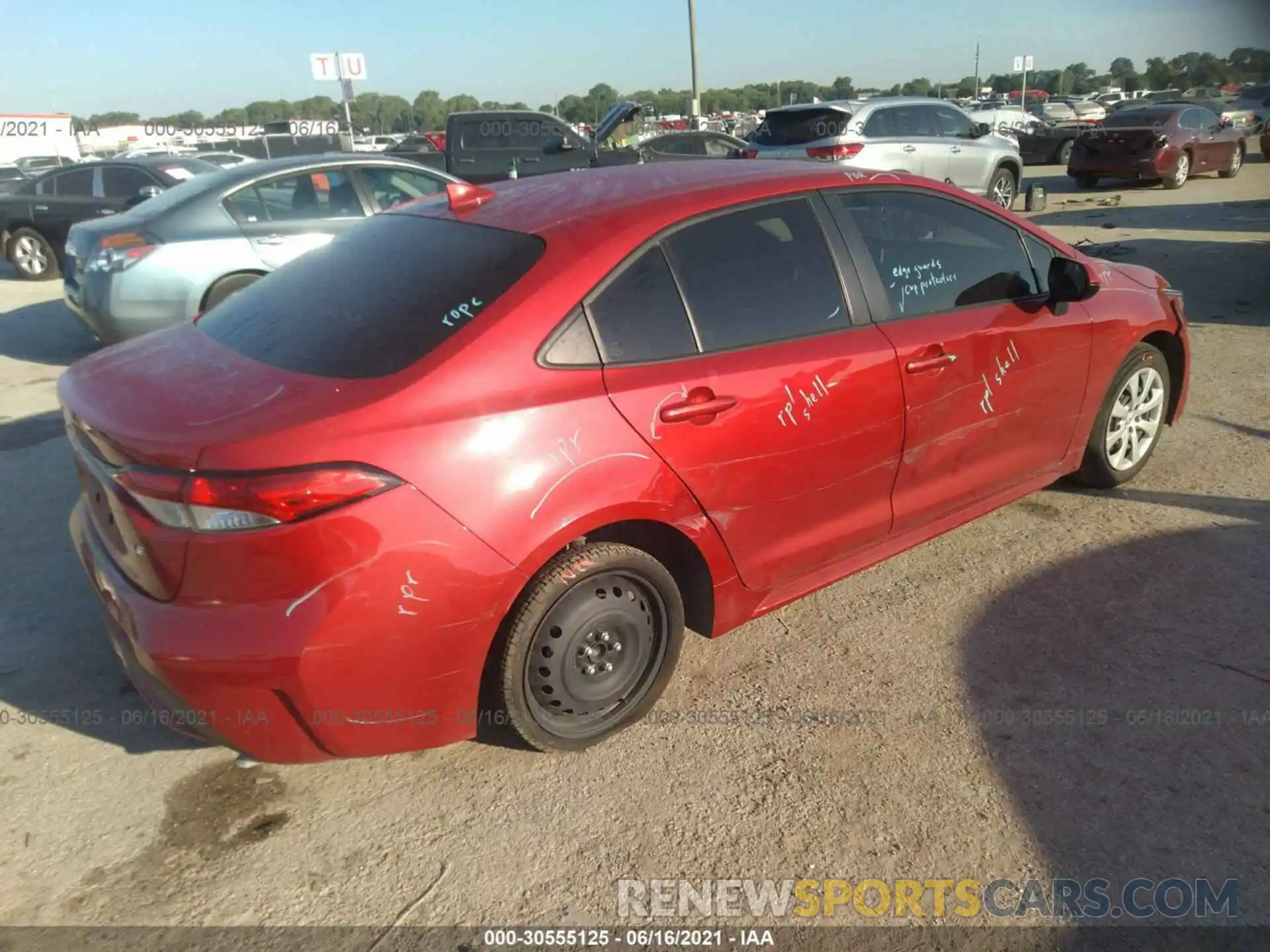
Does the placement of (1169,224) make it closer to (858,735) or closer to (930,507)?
(930,507)

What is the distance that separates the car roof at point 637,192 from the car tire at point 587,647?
1032 millimetres

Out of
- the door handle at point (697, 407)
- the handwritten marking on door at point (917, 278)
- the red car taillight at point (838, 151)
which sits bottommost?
the door handle at point (697, 407)

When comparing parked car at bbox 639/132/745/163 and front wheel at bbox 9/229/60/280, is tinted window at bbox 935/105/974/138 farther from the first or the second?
front wheel at bbox 9/229/60/280

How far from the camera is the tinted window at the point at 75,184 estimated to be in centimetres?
1159

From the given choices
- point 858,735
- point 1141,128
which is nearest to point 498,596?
point 858,735

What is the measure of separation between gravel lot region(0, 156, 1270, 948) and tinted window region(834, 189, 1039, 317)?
1.12 metres

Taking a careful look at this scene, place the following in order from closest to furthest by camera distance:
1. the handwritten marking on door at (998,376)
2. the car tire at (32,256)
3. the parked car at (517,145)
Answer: the handwritten marking on door at (998,376) < the car tire at (32,256) < the parked car at (517,145)

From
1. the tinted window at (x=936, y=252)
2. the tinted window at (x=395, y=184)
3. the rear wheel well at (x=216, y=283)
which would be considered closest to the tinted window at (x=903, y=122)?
the tinted window at (x=395, y=184)

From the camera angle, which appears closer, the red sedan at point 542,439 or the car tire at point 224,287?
the red sedan at point 542,439

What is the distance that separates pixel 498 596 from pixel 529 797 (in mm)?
663

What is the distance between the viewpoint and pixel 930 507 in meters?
3.46

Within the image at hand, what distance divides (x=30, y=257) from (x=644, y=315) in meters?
12.1

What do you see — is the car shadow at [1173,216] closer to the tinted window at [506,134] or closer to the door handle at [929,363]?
the tinted window at [506,134]

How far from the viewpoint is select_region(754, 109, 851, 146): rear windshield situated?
39.1ft
